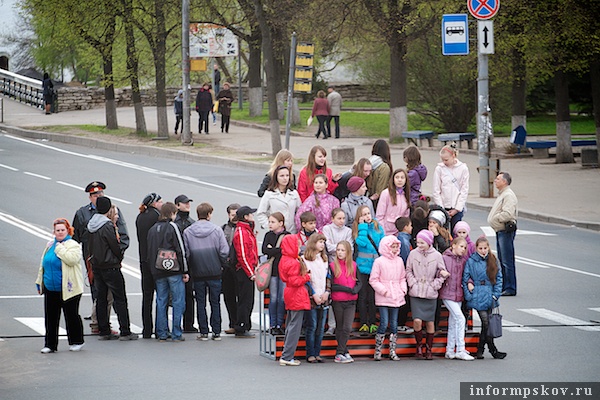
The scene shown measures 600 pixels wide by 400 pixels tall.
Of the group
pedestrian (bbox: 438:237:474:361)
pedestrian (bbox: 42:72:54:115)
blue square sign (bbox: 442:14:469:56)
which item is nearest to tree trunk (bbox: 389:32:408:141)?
blue square sign (bbox: 442:14:469:56)

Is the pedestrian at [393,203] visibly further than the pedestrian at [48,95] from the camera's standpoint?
No

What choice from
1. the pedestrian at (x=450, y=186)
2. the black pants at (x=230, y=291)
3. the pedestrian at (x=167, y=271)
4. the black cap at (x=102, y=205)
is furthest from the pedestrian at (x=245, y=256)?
the pedestrian at (x=450, y=186)

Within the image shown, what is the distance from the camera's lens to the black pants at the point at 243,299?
13281 mm

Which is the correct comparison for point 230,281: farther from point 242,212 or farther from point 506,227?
point 506,227

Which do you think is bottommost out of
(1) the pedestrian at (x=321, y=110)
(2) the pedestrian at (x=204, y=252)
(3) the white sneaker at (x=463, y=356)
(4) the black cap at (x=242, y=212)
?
(3) the white sneaker at (x=463, y=356)

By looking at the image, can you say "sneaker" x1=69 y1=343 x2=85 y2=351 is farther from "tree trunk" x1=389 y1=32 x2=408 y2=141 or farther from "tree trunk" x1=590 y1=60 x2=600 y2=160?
"tree trunk" x1=389 y1=32 x2=408 y2=141

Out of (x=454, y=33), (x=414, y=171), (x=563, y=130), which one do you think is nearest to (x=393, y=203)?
(x=414, y=171)

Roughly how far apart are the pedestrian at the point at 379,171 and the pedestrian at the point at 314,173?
628 millimetres

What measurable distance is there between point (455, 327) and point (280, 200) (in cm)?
252

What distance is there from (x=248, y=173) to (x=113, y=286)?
17.2 meters

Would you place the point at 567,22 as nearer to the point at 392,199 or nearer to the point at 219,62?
the point at 392,199

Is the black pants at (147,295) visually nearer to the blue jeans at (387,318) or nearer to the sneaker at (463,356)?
the blue jeans at (387,318)

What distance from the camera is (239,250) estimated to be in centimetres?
1315

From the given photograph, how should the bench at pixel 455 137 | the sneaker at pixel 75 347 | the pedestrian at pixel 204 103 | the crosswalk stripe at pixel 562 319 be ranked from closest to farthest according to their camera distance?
the sneaker at pixel 75 347, the crosswalk stripe at pixel 562 319, the bench at pixel 455 137, the pedestrian at pixel 204 103
